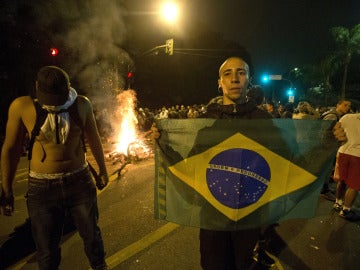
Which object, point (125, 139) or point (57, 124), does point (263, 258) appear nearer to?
point (57, 124)

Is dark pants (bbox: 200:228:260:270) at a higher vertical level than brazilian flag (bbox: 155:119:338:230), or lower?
lower

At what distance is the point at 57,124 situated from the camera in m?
2.63

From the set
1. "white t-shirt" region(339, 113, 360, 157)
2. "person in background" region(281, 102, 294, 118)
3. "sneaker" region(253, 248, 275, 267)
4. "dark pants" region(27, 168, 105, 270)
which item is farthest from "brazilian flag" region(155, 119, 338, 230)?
"person in background" region(281, 102, 294, 118)

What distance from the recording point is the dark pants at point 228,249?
2598 mm

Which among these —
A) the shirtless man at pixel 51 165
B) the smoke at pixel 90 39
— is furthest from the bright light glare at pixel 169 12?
the shirtless man at pixel 51 165

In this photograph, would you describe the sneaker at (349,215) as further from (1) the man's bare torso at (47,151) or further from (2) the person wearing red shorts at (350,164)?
(1) the man's bare torso at (47,151)

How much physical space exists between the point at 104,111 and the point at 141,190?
37.2 feet

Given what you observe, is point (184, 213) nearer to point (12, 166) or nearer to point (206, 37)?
point (12, 166)

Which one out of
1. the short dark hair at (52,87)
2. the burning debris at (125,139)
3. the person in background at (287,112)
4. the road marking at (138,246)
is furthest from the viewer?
the person in background at (287,112)

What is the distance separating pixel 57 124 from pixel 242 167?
1.59 metres

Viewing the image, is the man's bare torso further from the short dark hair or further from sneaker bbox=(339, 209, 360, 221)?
sneaker bbox=(339, 209, 360, 221)

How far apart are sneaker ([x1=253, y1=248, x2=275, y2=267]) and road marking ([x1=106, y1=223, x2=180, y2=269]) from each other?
1.30m

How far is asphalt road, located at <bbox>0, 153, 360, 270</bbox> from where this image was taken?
3.55 m

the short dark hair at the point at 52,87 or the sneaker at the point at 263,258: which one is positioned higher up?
the short dark hair at the point at 52,87
